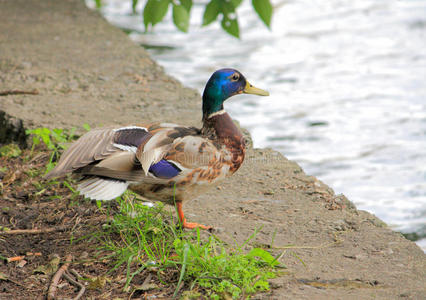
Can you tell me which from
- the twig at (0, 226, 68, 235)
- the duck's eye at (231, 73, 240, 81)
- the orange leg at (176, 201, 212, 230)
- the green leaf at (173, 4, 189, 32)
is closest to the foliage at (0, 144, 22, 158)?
the twig at (0, 226, 68, 235)

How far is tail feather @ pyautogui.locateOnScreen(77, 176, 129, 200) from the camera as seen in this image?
3387mm

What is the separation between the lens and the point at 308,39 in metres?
9.87

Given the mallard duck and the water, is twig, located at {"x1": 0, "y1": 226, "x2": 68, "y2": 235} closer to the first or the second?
the mallard duck

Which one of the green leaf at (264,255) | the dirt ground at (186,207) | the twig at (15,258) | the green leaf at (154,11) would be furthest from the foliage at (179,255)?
the green leaf at (154,11)

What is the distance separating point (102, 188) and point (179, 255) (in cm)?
52

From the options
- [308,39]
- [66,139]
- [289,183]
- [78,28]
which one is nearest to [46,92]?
[66,139]

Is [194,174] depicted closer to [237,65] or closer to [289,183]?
[289,183]

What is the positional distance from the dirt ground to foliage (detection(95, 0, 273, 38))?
108 centimetres

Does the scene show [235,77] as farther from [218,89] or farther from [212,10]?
[212,10]

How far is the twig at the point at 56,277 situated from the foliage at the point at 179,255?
0.67 ft

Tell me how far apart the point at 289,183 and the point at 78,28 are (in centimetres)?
437

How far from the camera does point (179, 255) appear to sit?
338 centimetres

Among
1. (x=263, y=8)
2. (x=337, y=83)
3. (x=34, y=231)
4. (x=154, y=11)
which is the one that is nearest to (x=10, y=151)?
(x=34, y=231)

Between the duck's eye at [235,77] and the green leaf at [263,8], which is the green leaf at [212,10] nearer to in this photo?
the green leaf at [263,8]
